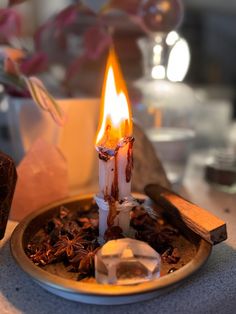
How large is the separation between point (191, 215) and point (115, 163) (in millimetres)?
91

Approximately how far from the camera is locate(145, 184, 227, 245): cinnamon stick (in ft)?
1.24

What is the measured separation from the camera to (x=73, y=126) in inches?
23.9

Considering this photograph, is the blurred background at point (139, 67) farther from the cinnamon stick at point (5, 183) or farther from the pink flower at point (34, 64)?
the cinnamon stick at point (5, 183)

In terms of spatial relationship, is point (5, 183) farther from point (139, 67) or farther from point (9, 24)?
point (139, 67)

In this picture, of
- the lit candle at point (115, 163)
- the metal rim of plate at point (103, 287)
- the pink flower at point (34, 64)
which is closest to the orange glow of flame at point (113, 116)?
the lit candle at point (115, 163)

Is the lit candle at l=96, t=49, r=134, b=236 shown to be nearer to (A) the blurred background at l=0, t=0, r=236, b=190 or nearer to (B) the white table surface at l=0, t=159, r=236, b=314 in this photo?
(B) the white table surface at l=0, t=159, r=236, b=314

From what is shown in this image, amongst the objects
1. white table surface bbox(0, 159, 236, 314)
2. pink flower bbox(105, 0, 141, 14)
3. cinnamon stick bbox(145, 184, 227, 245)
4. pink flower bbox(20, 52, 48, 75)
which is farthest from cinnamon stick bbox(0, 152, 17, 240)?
pink flower bbox(105, 0, 141, 14)

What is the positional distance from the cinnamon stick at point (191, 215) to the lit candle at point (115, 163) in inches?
2.1

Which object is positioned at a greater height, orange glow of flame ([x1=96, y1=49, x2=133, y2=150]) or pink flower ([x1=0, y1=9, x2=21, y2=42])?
pink flower ([x1=0, y1=9, x2=21, y2=42])

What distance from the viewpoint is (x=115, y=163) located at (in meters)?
0.38

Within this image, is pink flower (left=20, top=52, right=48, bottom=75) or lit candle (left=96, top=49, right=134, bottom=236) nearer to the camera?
lit candle (left=96, top=49, right=134, bottom=236)

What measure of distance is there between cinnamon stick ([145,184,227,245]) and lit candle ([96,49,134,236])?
5 centimetres

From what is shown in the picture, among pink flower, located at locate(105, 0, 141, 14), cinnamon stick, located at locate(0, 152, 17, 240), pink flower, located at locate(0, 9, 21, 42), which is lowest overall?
cinnamon stick, located at locate(0, 152, 17, 240)

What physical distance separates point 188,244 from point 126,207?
8 centimetres
